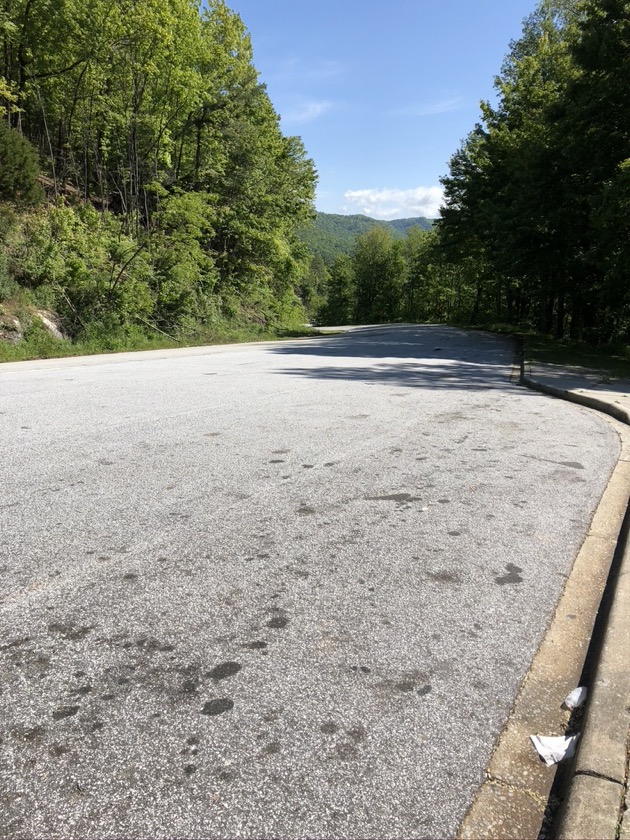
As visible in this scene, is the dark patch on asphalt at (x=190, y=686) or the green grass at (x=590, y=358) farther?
the green grass at (x=590, y=358)

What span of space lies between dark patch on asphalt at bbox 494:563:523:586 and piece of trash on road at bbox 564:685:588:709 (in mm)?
846

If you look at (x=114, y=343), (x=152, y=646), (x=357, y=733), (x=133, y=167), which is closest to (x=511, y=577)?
(x=357, y=733)

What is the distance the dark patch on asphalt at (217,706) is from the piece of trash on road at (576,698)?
1293 mm

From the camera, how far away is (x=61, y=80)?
21859mm

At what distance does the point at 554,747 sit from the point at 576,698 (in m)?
0.30

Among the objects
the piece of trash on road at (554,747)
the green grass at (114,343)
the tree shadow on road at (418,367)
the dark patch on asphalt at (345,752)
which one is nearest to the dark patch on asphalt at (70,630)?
the dark patch on asphalt at (345,752)

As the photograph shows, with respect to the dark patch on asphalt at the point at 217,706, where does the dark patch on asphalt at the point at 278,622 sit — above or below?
above

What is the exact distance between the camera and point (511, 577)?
316 centimetres

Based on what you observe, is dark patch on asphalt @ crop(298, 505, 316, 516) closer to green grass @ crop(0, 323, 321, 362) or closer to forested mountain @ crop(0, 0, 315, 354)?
green grass @ crop(0, 323, 321, 362)

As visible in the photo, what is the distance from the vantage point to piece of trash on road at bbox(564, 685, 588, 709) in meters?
2.18

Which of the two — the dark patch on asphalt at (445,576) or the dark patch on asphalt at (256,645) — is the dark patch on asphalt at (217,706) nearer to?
the dark patch on asphalt at (256,645)

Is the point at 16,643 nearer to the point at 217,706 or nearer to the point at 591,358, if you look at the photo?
the point at 217,706

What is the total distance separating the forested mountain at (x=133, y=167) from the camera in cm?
1773

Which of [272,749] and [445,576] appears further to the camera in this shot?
[445,576]
